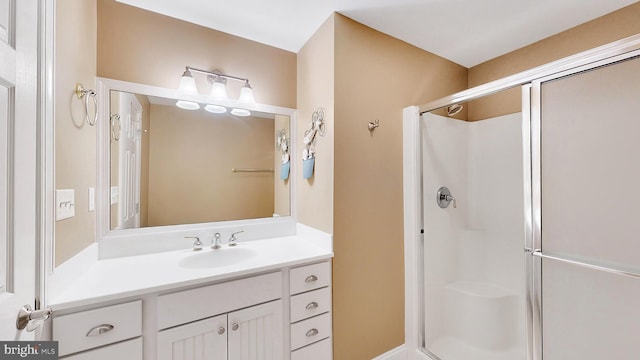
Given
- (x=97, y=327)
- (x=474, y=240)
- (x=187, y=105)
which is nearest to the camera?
(x=97, y=327)

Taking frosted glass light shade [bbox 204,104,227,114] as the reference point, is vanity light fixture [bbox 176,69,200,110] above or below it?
above

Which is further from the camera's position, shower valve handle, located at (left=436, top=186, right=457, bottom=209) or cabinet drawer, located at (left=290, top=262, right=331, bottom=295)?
shower valve handle, located at (left=436, top=186, right=457, bottom=209)

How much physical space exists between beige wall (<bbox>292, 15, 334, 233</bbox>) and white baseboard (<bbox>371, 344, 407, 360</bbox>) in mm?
1007

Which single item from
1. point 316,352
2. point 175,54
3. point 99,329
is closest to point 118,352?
point 99,329

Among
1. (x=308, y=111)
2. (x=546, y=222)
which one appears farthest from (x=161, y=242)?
(x=546, y=222)

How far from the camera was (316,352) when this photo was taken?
4.51 ft

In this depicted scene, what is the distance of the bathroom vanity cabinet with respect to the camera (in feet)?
2.97

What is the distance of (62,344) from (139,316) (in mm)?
227

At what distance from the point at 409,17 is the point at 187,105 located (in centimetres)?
161

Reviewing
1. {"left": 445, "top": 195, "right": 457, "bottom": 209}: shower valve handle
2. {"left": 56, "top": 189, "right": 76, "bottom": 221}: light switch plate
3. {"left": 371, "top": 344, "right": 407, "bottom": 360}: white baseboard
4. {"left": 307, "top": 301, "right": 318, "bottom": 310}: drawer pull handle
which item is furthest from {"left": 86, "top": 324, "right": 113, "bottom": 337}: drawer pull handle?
{"left": 445, "top": 195, "right": 457, "bottom": 209}: shower valve handle

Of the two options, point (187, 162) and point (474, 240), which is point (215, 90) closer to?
point (187, 162)

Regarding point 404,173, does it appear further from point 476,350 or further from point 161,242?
point 161,242

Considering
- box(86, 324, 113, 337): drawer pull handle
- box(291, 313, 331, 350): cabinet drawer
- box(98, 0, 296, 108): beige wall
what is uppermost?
box(98, 0, 296, 108): beige wall

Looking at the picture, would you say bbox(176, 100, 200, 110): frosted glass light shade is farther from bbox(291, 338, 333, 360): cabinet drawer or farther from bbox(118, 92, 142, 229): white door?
bbox(291, 338, 333, 360): cabinet drawer
